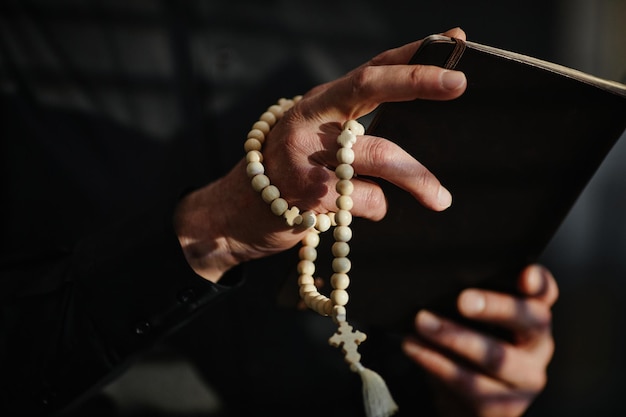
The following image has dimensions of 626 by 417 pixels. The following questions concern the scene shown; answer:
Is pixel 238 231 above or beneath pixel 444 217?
beneath

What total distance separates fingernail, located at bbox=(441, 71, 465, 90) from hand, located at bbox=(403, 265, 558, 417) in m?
0.51

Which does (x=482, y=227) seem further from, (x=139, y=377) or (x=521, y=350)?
(x=139, y=377)

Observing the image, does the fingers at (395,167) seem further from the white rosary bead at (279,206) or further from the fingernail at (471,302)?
the fingernail at (471,302)

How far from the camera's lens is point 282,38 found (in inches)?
43.1

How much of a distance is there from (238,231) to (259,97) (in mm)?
454

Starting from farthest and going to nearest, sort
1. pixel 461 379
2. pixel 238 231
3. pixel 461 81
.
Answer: pixel 461 379 → pixel 238 231 → pixel 461 81

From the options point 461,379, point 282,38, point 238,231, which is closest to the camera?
point 238,231

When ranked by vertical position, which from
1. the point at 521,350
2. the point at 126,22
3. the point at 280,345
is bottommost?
the point at 280,345

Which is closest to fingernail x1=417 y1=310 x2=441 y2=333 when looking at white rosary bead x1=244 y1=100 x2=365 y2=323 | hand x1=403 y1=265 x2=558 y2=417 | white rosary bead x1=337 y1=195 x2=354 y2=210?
hand x1=403 y1=265 x2=558 y2=417

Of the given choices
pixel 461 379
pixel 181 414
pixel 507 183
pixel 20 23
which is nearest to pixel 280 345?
pixel 181 414

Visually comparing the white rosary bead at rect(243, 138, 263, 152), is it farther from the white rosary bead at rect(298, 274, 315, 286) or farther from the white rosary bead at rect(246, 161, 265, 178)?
the white rosary bead at rect(298, 274, 315, 286)

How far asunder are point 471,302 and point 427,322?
0.09 m

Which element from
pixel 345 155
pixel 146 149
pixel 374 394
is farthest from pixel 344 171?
pixel 146 149

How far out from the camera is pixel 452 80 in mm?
520
